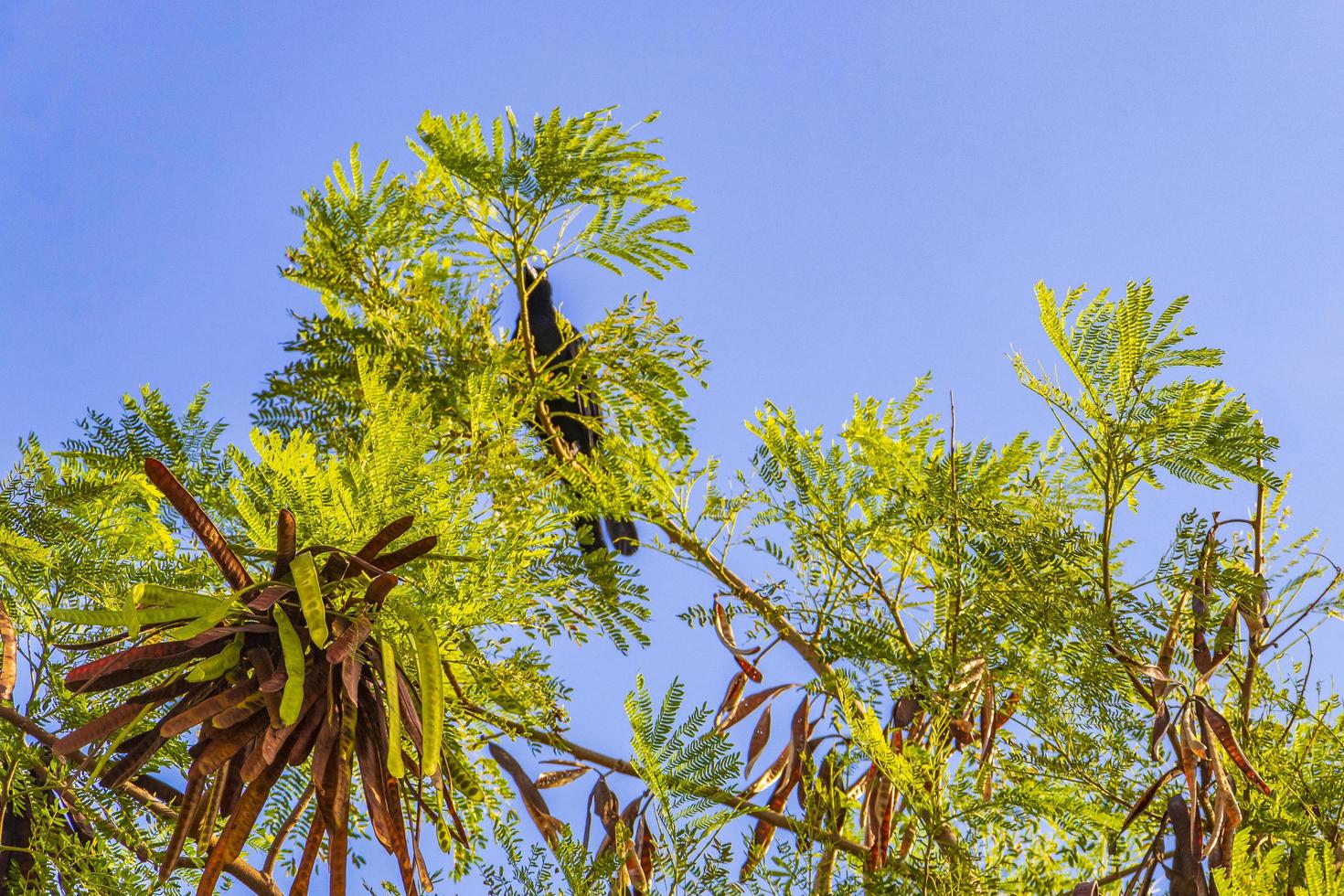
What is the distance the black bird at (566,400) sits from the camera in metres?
2.69

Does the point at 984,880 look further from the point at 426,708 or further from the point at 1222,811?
the point at 426,708

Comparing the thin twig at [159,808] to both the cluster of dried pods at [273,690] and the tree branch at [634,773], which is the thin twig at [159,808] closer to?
the cluster of dried pods at [273,690]

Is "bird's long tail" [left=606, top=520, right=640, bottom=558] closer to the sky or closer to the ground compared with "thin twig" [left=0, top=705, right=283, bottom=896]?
closer to the sky

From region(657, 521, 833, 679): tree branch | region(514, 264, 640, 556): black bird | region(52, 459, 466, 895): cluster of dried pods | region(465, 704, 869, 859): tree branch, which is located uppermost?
region(514, 264, 640, 556): black bird

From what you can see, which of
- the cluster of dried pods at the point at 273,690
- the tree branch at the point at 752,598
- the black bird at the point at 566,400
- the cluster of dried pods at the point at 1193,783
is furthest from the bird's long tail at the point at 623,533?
the cluster of dried pods at the point at 273,690

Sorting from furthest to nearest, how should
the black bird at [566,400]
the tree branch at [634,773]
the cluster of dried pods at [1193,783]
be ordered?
the black bird at [566,400] < the tree branch at [634,773] < the cluster of dried pods at [1193,783]

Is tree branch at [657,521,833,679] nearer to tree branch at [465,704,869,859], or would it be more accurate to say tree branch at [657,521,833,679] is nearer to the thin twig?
tree branch at [465,704,869,859]

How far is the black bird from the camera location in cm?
269

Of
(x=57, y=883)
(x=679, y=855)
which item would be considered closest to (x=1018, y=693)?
(x=679, y=855)

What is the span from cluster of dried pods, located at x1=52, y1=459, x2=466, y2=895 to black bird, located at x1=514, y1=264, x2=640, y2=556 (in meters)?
1.09

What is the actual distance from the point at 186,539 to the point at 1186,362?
5.32 feet

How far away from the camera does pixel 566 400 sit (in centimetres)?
284

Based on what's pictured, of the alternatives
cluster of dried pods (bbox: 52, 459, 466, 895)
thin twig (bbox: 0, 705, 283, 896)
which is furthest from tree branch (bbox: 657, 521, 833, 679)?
cluster of dried pods (bbox: 52, 459, 466, 895)

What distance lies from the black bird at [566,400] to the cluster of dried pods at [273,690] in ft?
3.58
